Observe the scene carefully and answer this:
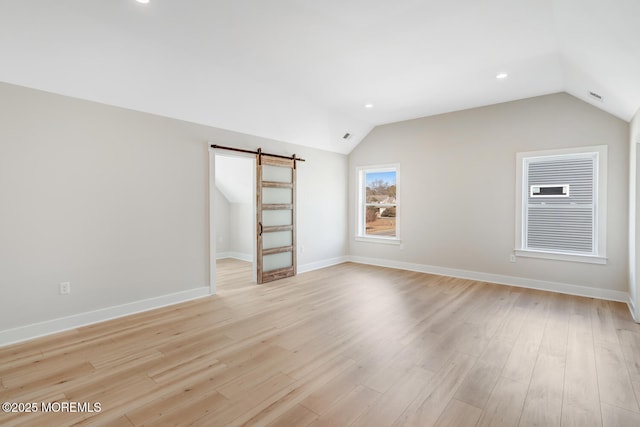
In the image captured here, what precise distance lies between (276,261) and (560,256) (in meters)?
4.48

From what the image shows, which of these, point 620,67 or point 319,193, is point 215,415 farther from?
point 319,193

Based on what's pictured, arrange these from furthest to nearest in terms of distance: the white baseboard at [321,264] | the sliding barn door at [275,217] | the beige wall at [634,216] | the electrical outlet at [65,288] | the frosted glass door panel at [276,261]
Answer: the white baseboard at [321,264] → the frosted glass door panel at [276,261] → the sliding barn door at [275,217] → the beige wall at [634,216] → the electrical outlet at [65,288]

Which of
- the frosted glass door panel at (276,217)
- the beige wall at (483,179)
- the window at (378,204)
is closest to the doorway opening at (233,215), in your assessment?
the frosted glass door panel at (276,217)

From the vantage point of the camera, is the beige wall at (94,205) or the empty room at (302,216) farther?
the beige wall at (94,205)

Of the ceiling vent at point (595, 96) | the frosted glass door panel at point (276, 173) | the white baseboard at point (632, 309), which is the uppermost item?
the ceiling vent at point (595, 96)

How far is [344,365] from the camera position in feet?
8.39

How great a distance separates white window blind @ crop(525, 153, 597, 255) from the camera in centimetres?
453

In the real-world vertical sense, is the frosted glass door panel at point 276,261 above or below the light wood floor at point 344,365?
above

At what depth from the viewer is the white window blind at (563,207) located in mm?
4531

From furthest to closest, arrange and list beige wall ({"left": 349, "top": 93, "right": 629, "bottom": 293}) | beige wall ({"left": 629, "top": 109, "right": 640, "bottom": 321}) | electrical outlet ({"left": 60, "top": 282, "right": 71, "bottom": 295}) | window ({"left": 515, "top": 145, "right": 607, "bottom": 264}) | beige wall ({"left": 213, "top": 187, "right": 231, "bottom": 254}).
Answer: beige wall ({"left": 213, "top": 187, "right": 231, "bottom": 254}) → window ({"left": 515, "top": 145, "right": 607, "bottom": 264}) → beige wall ({"left": 349, "top": 93, "right": 629, "bottom": 293}) → beige wall ({"left": 629, "top": 109, "right": 640, "bottom": 321}) → electrical outlet ({"left": 60, "top": 282, "right": 71, "bottom": 295})

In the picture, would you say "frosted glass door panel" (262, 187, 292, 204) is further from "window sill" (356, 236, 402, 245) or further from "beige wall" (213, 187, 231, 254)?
"beige wall" (213, 187, 231, 254)

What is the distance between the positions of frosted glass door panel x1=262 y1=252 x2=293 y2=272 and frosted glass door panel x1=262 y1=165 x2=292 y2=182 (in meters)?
1.35

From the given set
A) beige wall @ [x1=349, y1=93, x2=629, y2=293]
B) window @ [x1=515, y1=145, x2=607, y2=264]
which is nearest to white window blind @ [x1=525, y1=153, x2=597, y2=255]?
window @ [x1=515, y1=145, x2=607, y2=264]

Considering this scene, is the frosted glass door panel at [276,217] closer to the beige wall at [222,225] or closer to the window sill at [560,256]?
the beige wall at [222,225]
